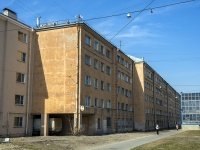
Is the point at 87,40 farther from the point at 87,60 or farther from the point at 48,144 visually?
the point at 48,144

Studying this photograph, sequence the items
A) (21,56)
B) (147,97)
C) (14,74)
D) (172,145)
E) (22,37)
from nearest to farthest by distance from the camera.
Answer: (172,145), (14,74), (21,56), (22,37), (147,97)

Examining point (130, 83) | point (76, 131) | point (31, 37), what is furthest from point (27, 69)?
point (130, 83)

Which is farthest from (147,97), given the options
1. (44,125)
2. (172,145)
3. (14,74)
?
(172,145)

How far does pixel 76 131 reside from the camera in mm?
35094

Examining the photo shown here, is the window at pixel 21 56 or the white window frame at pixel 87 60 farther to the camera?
the white window frame at pixel 87 60

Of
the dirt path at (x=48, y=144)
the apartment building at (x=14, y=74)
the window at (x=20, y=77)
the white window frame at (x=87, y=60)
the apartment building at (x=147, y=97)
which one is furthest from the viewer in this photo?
the apartment building at (x=147, y=97)

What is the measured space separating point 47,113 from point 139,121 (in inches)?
1142

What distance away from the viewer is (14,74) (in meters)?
34.5

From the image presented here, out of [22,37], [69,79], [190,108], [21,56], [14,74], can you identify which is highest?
[22,37]

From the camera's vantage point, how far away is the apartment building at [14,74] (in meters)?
32.8

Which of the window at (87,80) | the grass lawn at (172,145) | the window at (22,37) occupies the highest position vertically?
the window at (22,37)

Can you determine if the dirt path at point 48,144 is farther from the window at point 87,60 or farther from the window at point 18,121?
the window at point 87,60

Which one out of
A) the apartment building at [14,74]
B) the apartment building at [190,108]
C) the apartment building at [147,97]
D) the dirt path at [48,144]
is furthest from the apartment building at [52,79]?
the apartment building at [190,108]

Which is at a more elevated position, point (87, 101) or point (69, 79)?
point (69, 79)
